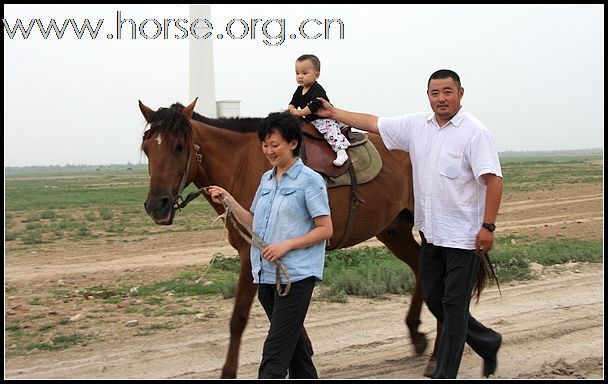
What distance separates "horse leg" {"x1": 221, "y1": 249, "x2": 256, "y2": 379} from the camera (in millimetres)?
5129

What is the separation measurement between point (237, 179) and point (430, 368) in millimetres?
2291

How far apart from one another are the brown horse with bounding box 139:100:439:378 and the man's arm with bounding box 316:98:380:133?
0.64m

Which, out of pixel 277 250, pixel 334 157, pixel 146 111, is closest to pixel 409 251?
pixel 334 157

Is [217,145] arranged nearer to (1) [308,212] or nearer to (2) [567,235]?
(1) [308,212]

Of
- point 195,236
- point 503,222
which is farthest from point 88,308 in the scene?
point 503,222

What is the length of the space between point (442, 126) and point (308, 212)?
3.96ft

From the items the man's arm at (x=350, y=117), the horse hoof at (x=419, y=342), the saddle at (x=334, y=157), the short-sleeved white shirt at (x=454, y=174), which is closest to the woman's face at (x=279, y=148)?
the short-sleeved white shirt at (x=454, y=174)

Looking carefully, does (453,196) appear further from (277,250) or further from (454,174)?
(277,250)

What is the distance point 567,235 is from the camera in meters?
15.6

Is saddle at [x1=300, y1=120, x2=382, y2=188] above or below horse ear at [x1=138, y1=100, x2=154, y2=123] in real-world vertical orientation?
below

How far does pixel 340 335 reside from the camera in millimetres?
6801

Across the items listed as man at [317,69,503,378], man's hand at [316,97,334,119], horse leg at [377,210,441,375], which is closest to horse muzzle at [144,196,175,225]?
man's hand at [316,97,334,119]

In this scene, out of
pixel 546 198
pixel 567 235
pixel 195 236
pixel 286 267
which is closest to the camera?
pixel 286 267

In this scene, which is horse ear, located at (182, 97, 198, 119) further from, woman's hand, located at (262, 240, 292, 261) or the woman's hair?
woman's hand, located at (262, 240, 292, 261)
